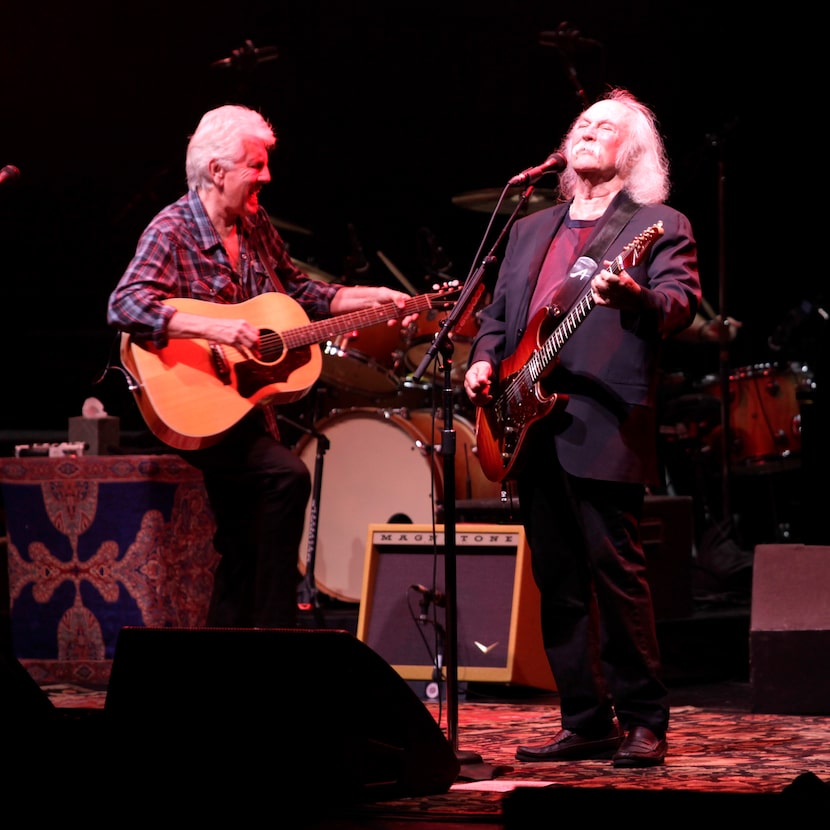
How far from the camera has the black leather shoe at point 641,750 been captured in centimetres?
348

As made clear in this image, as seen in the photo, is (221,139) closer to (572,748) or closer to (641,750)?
(572,748)

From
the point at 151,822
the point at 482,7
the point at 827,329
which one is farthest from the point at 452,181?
the point at 151,822

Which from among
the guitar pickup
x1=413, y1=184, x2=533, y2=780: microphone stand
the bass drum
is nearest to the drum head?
the bass drum

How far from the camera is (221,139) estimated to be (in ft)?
15.5

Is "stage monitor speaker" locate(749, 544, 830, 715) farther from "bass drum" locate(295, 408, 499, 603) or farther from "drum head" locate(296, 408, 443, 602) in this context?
"drum head" locate(296, 408, 443, 602)

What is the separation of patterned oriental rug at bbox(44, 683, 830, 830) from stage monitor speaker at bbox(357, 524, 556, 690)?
171 mm

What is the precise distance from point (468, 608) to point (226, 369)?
1.35m

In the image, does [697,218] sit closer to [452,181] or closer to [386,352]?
[452,181]

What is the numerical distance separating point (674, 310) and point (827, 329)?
4.52 m

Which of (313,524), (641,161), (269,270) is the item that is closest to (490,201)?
(313,524)

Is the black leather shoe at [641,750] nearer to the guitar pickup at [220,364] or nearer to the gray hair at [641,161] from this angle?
the gray hair at [641,161]

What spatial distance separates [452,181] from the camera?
8.56 m

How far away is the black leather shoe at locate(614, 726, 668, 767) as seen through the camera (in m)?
3.48

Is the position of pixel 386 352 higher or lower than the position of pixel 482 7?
lower
